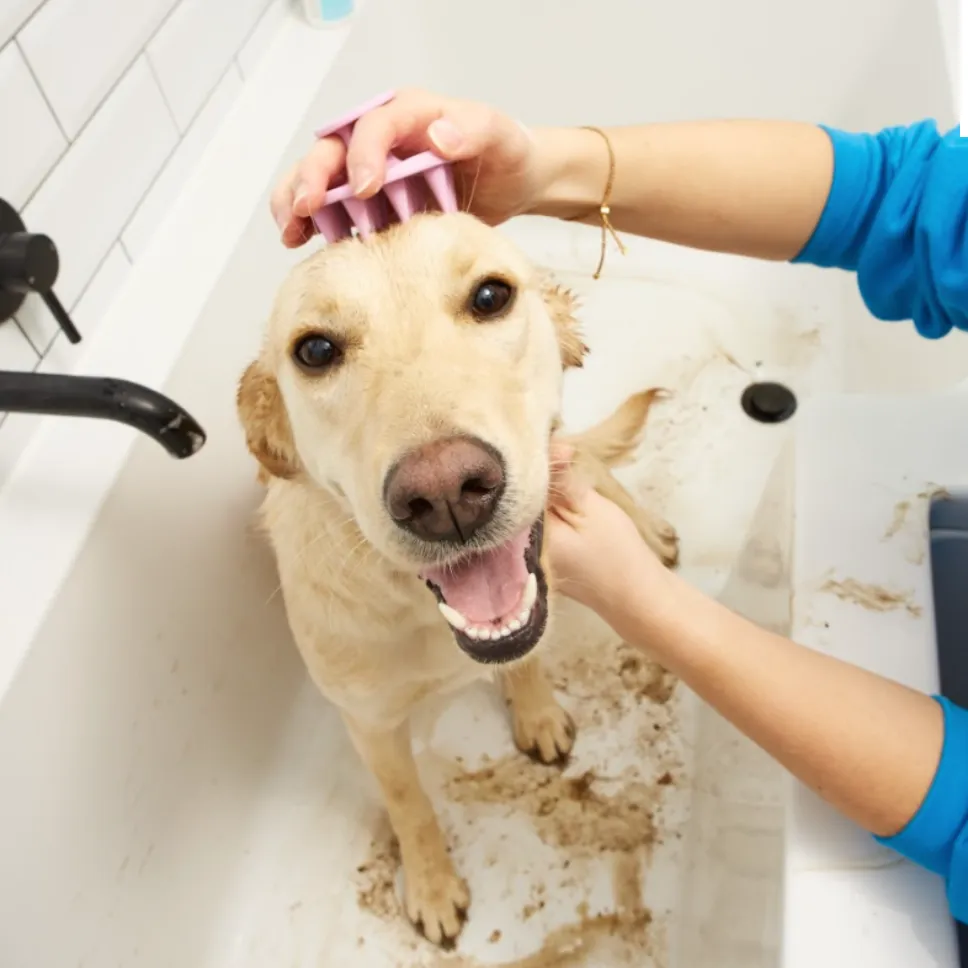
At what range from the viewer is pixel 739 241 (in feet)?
4.61

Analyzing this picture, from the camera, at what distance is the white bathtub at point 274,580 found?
1.19 m

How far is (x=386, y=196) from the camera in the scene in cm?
111

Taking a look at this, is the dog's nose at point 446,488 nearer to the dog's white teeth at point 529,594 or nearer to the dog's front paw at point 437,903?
the dog's white teeth at point 529,594

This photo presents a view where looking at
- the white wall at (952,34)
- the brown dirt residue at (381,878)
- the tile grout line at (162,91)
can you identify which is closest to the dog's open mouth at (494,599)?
the brown dirt residue at (381,878)

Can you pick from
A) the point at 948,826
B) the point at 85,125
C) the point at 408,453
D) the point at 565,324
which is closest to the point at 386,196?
the point at 565,324

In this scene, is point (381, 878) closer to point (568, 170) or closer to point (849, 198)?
point (568, 170)

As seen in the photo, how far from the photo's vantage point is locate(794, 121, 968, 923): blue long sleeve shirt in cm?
117

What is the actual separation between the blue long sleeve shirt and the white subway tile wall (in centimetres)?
113

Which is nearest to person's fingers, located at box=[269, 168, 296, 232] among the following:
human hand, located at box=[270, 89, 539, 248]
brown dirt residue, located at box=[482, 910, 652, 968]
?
human hand, located at box=[270, 89, 539, 248]

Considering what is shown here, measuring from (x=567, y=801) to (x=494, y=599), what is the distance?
0.84m

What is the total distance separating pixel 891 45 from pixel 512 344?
1489mm

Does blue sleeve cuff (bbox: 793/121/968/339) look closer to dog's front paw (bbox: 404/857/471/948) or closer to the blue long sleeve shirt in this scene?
the blue long sleeve shirt

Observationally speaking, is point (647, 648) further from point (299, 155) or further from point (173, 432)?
point (299, 155)

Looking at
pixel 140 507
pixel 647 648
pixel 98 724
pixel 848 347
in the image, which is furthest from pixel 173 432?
pixel 848 347
